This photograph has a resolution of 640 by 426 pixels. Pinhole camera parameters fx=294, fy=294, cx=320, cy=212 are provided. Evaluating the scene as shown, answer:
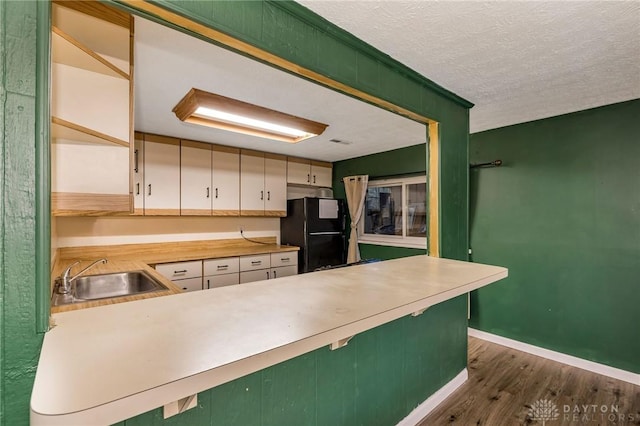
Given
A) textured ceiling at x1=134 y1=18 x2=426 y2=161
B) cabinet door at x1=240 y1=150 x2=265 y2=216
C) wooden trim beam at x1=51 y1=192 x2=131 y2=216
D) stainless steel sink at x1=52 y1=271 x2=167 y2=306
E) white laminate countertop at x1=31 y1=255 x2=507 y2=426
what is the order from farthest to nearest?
1. cabinet door at x1=240 y1=150 x2=265 y2=216
2. stainless steel sink at x1=52 y1=271 x2=167 y2=306
3. textured ceiling at x1=134 y1=18 x2=426 y2=161
4. wooden trim beam at x1=51 y1=192 x2=131 y2=216
5. white laminate countertop at x1=31 y1=255 x2=507 y2=426

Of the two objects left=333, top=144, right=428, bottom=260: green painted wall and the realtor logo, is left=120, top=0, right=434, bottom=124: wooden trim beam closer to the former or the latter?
left=333, top=144, right=428, bottom=260: green painted wall

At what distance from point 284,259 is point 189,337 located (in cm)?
315

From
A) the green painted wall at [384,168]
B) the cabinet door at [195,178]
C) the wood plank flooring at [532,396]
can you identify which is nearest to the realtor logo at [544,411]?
the wood plank flooring at [532,396]

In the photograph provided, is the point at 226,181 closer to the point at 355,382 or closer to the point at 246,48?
the point at 246,48

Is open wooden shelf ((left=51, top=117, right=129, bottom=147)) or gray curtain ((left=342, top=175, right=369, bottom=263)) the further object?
gray curtain ((left=342, top=175, right=369, bottom=263))

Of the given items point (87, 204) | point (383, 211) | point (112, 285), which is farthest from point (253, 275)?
point (87, 204)

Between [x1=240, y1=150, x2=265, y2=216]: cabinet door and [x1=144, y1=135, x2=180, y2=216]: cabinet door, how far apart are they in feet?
2.61

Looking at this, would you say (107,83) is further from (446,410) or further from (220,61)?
(446,410)

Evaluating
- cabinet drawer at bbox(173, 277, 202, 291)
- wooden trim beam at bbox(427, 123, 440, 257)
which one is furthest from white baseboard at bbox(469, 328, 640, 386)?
cabinet drawer at bbox(173, 277, 202, 291)

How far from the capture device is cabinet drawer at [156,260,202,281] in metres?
2.99

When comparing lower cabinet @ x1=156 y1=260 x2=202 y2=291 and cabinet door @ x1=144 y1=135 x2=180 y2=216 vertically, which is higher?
cabinet door @ x1=144 y1=135 x2=180 y2=216

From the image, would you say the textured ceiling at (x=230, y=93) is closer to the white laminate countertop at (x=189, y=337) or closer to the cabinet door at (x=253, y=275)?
the white laminate countertop at (x=189, y=337)

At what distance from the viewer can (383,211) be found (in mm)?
4270

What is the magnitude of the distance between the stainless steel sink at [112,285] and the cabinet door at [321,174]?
2.90 metres
